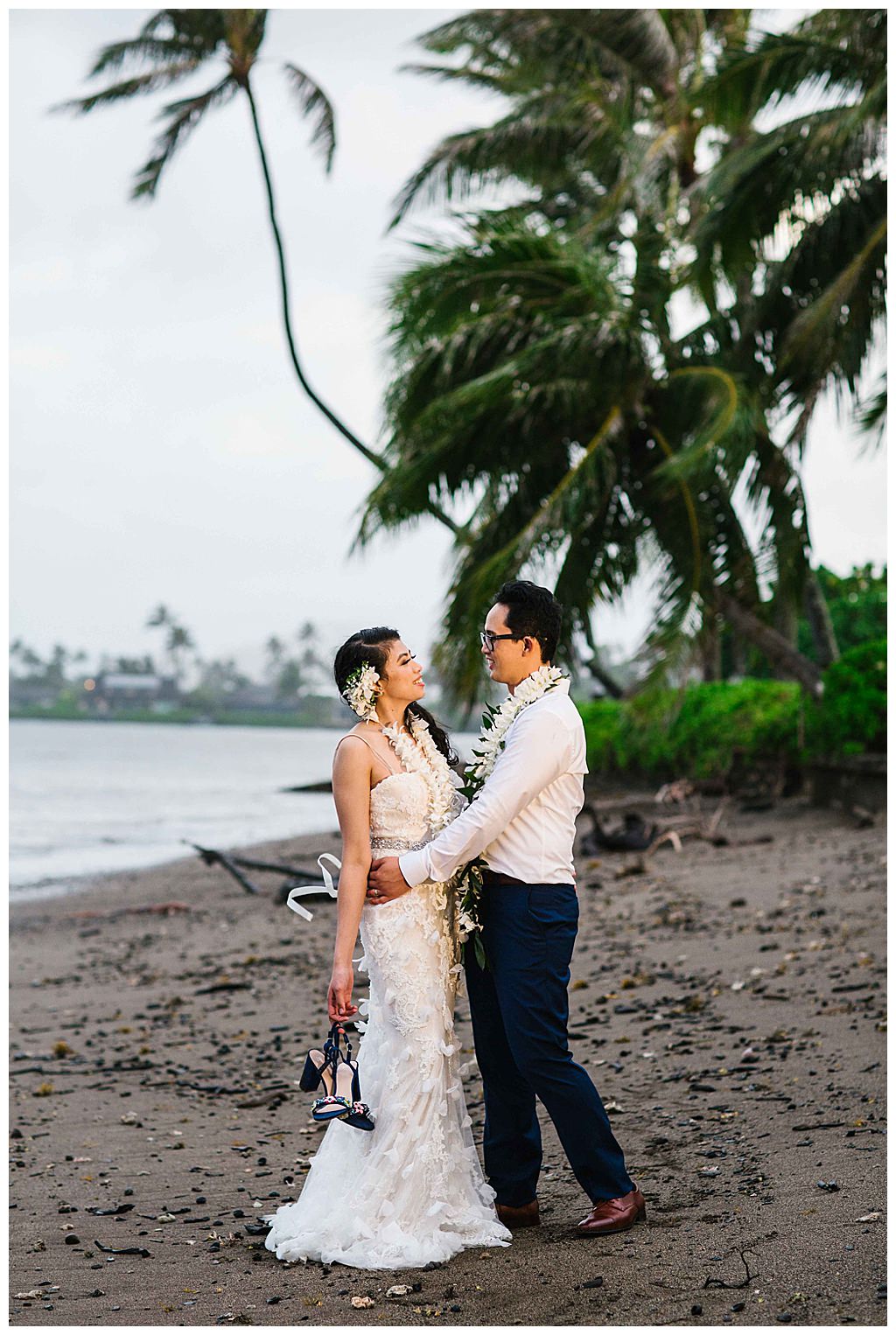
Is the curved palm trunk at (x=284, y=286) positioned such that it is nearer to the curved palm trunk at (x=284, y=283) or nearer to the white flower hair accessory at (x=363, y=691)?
the curved palm trunk at (x=284, y=283)

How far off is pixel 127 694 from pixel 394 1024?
13079 cm

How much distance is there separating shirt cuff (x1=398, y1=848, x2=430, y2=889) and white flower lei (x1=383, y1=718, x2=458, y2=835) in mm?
208

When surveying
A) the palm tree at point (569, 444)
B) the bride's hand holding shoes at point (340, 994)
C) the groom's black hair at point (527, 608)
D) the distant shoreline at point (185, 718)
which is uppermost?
the palm tree at point (569, 444)

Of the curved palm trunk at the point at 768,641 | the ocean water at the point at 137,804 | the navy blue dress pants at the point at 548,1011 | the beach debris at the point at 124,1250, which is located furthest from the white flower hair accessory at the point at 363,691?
the ocean water at the point at 137,804

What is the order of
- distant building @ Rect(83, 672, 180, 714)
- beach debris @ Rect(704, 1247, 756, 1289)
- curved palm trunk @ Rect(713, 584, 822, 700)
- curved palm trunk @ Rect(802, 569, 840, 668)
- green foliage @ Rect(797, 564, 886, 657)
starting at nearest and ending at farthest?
beach debris @ Rect(704, 1247, 756, 1289)
curved palm trunk @ Rect(713, 584, 822, 700)
curved palm trunk @ Rect(802, 569, 840, 668)
green foliage @ Rect(797, 564, 886, 657)
distant building @ Rect(83, 672, 180, 714)

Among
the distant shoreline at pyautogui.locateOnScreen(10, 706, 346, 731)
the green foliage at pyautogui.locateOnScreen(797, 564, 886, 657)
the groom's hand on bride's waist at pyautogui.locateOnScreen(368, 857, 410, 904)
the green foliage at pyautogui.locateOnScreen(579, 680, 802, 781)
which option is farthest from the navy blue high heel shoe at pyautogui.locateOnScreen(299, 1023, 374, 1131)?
the distant shoreline at pyautogui.locateOnScreen(10, 706, 346, 731)

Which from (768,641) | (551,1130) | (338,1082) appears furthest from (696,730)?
(338,1082)

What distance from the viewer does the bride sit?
14.0 feet

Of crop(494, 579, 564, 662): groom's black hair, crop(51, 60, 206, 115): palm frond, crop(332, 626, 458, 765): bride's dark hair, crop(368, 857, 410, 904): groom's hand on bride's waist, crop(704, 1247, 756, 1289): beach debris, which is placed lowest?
crop(704, 1247, 756, 1289): beach debris

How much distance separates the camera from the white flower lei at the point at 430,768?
14.8 ft

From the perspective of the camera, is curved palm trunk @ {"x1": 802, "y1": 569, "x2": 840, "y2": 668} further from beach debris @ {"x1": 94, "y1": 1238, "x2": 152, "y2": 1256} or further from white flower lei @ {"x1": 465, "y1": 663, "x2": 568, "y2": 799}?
beach debris @ {"x1": 94, "y1": 1238, "x2": 152, "y2": 1256}

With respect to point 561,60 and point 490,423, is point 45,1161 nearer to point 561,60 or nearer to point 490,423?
point 490,423

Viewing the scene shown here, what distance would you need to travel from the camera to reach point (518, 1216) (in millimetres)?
4480

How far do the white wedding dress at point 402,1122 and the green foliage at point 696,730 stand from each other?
34.7 ft
